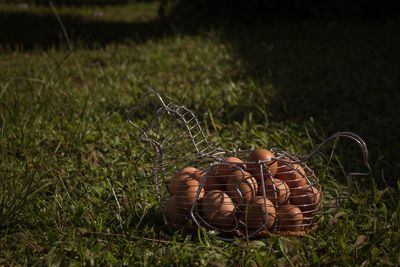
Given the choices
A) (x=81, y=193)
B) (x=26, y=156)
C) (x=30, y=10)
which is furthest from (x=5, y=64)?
(x=30, y=10)

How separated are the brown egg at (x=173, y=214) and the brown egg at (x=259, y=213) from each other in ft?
0.98

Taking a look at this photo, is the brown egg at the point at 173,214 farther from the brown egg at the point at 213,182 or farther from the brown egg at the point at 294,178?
the brown egg at the point at 294,178

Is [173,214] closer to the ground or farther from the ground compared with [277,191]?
closer to the ground

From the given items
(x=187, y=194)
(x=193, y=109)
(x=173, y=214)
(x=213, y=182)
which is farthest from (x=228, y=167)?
(x=193, y=109)

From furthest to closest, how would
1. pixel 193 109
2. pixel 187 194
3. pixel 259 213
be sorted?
1. pixel 193 109
2. pixel 187 194
3. pixel 259 213

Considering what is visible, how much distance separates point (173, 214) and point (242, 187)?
0.33 m

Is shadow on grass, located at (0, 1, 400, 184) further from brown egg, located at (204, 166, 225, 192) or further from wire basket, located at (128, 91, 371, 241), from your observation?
A: brown egg, located at (204, 166, 225, 192)

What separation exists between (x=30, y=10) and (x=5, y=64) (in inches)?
197

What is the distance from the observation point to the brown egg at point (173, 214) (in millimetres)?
2701

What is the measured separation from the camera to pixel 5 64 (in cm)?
589

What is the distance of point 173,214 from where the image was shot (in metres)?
2.71

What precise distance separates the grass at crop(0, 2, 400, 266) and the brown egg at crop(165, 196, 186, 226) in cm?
6

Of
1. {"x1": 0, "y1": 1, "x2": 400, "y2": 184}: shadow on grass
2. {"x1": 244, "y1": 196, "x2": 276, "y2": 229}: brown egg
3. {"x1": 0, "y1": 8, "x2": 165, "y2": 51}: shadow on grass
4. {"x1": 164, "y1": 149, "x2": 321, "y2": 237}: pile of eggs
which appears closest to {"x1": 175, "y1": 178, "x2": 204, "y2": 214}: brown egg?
{"x1": 164, "y1": 149, "x2": 321, "y2": 237}: pile of eggs

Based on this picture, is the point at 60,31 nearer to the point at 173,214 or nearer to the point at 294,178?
the point at 173,214
